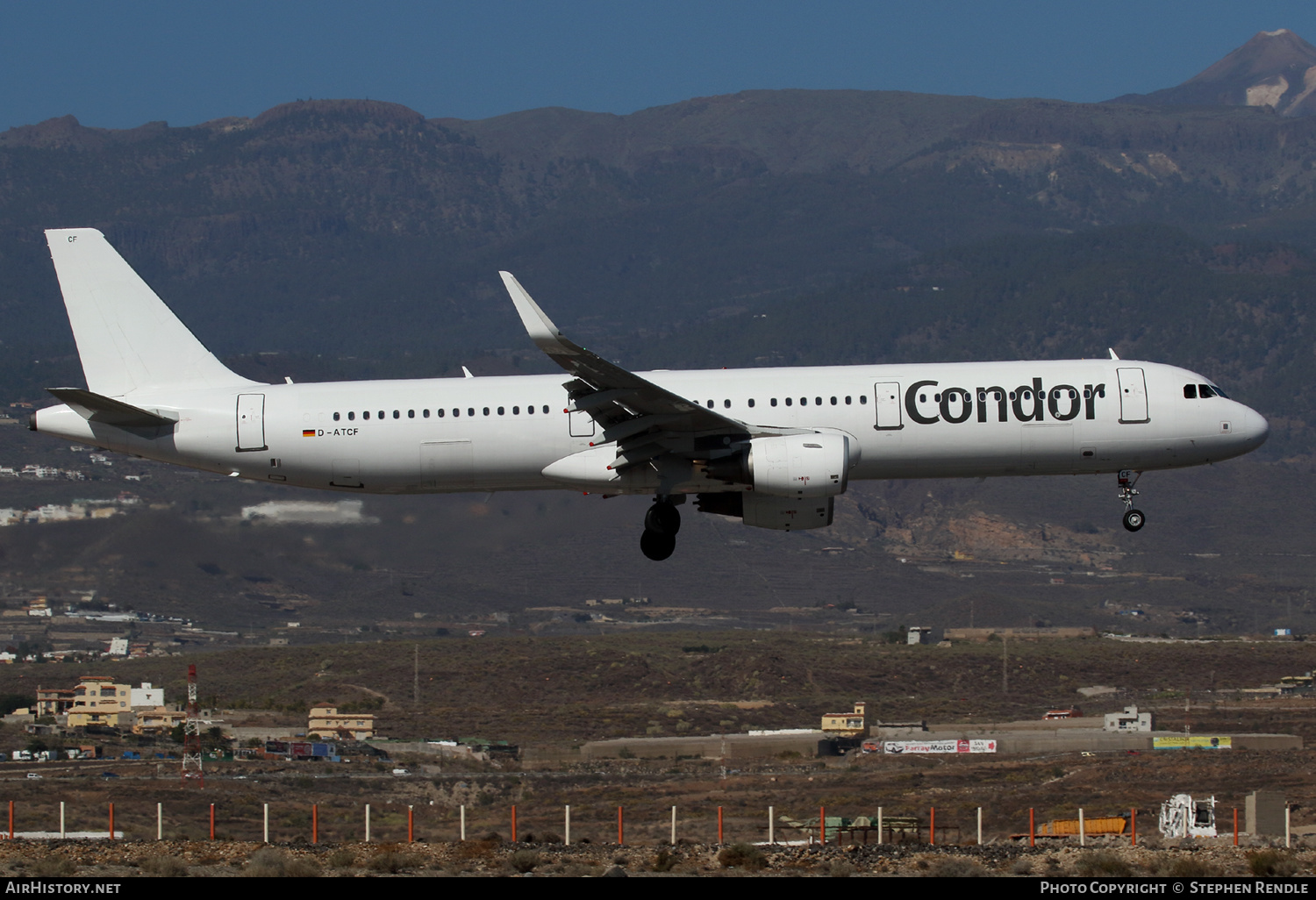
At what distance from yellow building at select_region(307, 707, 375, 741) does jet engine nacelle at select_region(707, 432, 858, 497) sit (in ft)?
195

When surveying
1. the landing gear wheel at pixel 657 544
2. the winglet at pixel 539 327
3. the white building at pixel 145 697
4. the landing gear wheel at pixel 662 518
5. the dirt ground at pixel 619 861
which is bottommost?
the white building at pixel 145 697

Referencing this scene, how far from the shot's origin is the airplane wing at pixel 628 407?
3847 centimetres

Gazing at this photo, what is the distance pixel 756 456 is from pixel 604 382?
4115 mm

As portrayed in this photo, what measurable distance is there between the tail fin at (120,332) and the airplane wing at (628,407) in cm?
1032

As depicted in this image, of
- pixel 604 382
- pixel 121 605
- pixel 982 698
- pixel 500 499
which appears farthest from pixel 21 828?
pixel 121 605

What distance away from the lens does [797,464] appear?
132 feet

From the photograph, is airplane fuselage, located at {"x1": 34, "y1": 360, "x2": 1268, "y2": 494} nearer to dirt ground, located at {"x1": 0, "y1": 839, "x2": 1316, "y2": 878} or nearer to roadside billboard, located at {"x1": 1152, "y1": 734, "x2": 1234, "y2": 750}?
dirt ground, located at {"x1": 0, "y1": 839, "x2": 1316, "y2": 878}

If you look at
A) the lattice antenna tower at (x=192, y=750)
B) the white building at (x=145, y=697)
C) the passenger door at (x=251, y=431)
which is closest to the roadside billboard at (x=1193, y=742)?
the lattice antenna tower at (x=192, y=750)

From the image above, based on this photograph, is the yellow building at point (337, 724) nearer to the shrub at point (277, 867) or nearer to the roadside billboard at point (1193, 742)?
the roadside billboard at point (1193, 742)

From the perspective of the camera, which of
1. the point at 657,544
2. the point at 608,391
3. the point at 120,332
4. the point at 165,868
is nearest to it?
the point at 165,868

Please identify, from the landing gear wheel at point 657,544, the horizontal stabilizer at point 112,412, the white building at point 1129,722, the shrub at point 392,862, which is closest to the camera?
the shrub at point 392,862

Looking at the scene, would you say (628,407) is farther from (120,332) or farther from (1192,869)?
(1192,869)

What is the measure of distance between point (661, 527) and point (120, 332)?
15.6 metres

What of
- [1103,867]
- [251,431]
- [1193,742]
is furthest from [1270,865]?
[1193,742]
